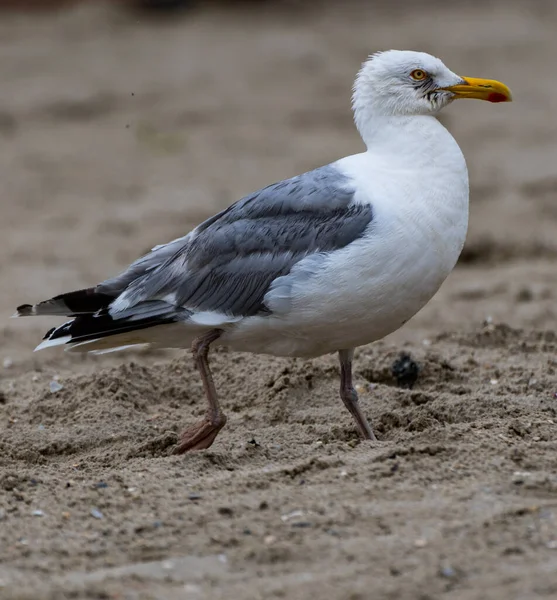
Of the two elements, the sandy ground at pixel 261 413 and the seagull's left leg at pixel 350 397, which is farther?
the seagull's left leg at pixel 350 397

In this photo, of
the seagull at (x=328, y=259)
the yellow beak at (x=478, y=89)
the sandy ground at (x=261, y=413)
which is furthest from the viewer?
the yellow beak at (x=478, y=89)

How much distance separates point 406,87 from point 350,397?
163 centimetres

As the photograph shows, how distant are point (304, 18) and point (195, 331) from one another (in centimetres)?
1472

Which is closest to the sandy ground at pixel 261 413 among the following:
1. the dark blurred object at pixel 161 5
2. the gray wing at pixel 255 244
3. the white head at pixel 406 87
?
the gray wing at pixel 255 244

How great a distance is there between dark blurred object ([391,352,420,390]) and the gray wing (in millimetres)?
1457

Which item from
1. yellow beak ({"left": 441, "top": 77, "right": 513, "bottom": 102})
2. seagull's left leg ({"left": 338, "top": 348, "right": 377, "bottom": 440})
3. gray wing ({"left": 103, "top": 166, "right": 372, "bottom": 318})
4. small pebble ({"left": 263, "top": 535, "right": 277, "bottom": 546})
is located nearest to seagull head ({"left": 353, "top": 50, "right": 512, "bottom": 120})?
yellow beak ({"left": 441, "top": 77, "right": 513, "bottom": 102})

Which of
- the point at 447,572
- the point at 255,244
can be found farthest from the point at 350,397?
the point at 447,572

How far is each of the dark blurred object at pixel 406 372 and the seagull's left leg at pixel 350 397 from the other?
2.42 feet

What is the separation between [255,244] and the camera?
582 cm

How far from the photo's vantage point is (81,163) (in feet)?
45.5

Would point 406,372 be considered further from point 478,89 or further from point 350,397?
point 478,89

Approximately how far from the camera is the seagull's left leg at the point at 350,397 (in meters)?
5.95

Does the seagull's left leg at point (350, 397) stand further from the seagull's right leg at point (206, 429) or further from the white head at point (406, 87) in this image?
the white head at point (406, 87)

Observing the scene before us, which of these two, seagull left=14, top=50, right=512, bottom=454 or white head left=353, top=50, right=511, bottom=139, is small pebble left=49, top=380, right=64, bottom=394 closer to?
seagull left=14, top=50, right=512, bottom=454
